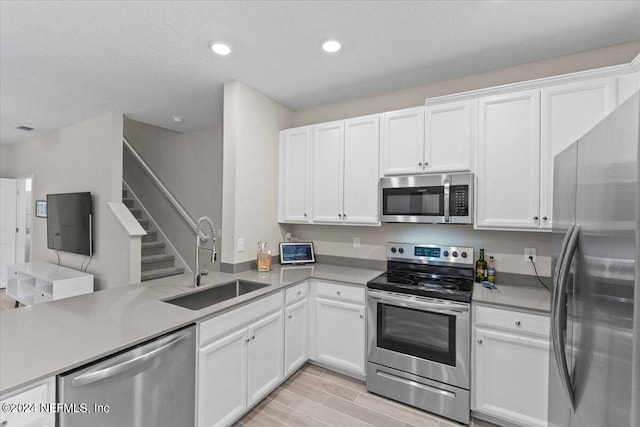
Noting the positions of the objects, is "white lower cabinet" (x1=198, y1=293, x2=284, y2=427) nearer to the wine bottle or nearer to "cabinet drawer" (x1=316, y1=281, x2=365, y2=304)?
"cabinet drawer" (x1=316, y1=281, x2=365, y2=304)

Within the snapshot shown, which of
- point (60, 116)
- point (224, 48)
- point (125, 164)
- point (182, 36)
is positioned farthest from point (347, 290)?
point (125, 164)

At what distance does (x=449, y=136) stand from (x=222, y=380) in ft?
8.00

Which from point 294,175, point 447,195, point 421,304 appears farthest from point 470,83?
point 421,304

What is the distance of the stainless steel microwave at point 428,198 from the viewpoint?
223cm

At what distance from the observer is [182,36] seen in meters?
1.97

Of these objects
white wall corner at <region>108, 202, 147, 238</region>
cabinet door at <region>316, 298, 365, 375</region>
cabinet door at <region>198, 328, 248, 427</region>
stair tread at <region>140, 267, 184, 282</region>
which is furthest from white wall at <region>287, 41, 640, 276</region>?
stair tread at <region>140, 267, 184, 282</region>

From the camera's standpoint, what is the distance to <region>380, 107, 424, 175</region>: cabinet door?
2445mm

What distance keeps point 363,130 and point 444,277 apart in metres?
1.53

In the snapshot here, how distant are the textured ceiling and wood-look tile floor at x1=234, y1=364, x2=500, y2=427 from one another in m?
2.69

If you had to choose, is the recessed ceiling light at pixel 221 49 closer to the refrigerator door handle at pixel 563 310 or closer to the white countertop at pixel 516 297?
the refrigerator door handle at pixel 563 310

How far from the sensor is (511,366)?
186cm

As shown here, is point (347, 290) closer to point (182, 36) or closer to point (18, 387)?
point (18, 387)

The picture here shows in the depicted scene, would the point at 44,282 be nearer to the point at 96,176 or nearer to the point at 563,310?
the point at 96,176

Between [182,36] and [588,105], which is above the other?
[182,36]
